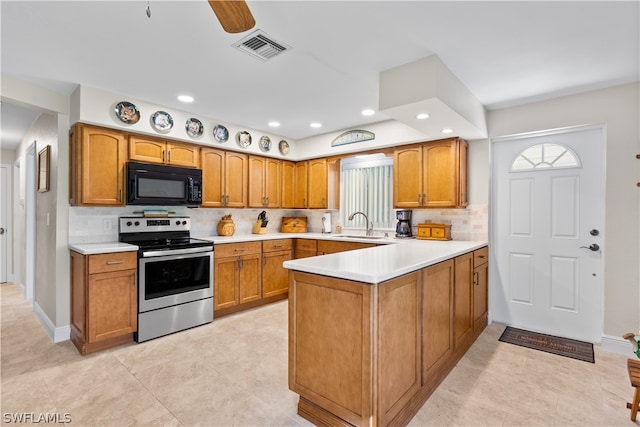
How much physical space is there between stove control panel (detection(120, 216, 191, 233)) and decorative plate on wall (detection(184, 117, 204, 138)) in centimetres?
104

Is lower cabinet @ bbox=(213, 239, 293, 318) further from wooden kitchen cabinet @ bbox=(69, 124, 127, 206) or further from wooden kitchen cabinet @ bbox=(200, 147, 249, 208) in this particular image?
wooden kitchen cabinet @ bbox=(69, 124, 127, 206)

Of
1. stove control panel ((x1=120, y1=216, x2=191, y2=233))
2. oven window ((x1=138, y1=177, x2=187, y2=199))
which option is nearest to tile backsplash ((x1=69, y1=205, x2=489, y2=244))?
stove control panel ((x1=120, y1=216, x2=191, y2=233))

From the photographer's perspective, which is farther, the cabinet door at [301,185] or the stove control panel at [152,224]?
the cabinet door at [301,185]

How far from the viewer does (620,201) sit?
2830 millimetres

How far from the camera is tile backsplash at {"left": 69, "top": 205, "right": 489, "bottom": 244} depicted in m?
3.28

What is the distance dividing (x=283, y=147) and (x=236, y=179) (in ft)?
3.32

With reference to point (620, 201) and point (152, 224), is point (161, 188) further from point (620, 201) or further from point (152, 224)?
point (620, 201)

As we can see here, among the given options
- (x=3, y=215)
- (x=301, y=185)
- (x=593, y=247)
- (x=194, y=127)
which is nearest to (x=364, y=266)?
(x=593, y=247)

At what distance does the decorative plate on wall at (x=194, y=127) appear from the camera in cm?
376

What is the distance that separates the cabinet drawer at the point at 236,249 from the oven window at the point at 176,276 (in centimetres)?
16

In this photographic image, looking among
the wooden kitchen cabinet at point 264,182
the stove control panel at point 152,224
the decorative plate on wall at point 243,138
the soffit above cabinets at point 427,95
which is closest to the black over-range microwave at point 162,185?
the stove control panel at point 152,224

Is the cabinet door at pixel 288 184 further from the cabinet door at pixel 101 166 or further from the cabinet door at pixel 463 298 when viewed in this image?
the cabinet door at pixel 463 298

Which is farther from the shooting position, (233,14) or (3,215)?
(3,215)

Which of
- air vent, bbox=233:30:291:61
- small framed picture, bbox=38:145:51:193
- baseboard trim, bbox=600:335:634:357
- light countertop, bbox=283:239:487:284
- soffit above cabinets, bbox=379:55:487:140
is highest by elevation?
air vent, bbox=233:30:291:61
